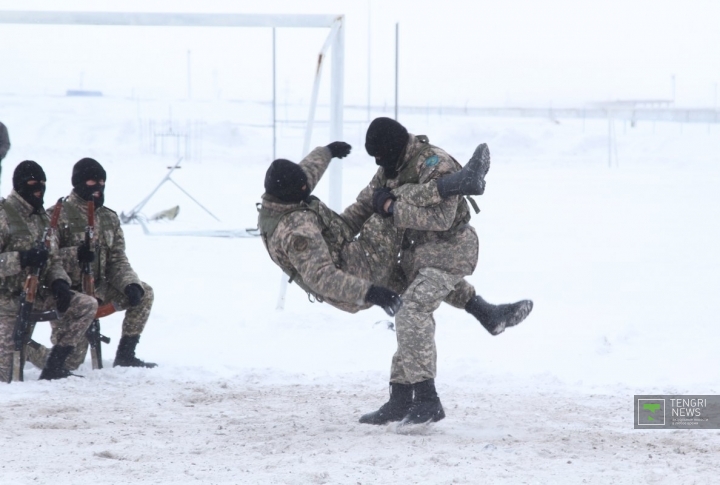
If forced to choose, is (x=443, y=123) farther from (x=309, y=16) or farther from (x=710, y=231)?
(x=309, y=16)

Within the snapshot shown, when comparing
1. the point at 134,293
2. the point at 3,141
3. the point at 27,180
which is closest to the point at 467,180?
the point at 134,293

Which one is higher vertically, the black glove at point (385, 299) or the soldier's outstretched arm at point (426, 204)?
the soldier's outstretched arm at point (426, 204)

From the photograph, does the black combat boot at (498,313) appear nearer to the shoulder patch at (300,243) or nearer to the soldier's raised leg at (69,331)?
the shoulder patch at (300,243)

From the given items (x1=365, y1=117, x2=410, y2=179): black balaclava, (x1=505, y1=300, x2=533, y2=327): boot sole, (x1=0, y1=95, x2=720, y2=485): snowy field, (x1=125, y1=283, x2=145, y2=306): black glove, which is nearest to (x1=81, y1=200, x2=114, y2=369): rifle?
(x1=0, y1=95, x2=720, y2=485): snowy field

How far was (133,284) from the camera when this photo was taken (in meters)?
6.34

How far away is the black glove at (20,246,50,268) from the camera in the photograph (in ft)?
19.0

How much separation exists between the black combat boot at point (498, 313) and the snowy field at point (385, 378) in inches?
21.9

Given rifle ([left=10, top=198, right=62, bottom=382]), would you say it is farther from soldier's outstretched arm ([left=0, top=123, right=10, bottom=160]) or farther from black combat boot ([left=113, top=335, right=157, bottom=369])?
soldier's outstretched arm ([left=0, top=123, right=10, bottom=160])

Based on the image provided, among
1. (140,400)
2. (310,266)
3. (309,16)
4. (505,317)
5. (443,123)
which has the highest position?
(443,123)

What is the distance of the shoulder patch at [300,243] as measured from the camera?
454cm

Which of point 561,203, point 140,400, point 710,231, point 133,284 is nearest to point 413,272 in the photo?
point 140,400

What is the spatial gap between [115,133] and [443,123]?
18938 mm

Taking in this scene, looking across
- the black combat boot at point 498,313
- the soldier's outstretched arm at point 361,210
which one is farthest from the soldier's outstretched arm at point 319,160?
the black combat boot at point 498,313

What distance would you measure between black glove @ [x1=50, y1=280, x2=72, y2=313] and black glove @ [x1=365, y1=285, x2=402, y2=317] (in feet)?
8.27
